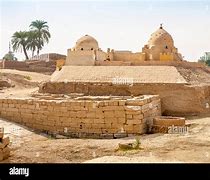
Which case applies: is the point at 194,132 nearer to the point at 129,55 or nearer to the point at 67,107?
the point at 67,107

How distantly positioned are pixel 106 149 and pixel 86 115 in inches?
99.5

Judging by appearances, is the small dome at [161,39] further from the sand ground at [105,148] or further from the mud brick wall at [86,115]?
the sand ground at [105,148]

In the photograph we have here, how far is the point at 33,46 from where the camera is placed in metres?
42.1

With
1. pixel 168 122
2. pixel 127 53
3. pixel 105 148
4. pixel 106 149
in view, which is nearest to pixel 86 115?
pixel 105 148

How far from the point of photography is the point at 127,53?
83.7 ft

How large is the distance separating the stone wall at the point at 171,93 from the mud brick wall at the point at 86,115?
220 cm

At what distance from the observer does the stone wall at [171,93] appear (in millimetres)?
14031

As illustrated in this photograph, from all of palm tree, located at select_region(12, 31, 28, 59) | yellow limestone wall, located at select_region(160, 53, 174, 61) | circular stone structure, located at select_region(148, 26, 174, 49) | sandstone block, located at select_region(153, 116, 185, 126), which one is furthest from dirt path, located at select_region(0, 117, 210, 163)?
palm tree, located at select_region(12, 31, 28, 59)

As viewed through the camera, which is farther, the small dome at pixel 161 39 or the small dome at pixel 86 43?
the small dome at pixel 86 43

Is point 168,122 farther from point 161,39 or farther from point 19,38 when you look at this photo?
point 19,38

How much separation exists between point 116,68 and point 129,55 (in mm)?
6609

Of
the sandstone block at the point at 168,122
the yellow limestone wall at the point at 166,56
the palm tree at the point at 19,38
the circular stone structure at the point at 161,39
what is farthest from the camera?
the palm tree at the point at 19,38

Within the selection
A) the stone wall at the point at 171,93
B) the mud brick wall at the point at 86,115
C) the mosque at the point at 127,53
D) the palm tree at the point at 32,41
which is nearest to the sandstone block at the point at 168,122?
the mud brick wall at the point at 86,115

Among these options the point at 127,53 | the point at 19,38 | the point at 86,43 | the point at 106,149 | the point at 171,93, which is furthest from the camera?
the point at 19,38
